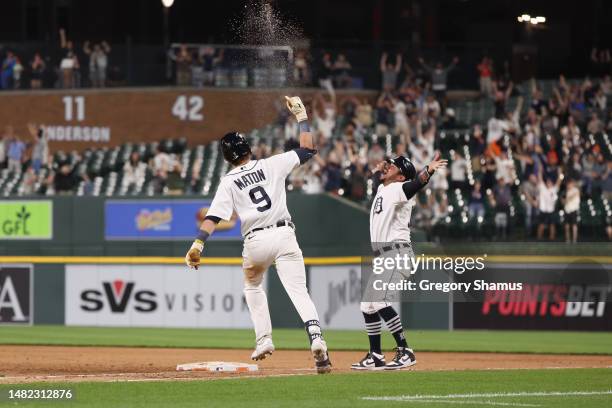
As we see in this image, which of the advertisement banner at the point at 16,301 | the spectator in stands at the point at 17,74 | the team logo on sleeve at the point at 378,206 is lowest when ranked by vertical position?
the advertisement banner at the point at 16,301

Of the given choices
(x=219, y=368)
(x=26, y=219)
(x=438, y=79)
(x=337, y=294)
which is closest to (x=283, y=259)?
(x=219, y=368)

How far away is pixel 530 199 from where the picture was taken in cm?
2459

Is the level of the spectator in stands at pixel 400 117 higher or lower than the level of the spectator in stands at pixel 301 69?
lower

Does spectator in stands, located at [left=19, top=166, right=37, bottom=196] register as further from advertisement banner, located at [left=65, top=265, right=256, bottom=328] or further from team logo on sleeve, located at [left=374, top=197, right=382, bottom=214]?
team logo on sleeve, located at [left=374, top=197, right=382, bottom=214]

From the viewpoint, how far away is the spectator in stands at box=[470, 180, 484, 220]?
81.2 ft

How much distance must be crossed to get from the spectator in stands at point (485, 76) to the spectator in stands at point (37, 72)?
35.8 ft

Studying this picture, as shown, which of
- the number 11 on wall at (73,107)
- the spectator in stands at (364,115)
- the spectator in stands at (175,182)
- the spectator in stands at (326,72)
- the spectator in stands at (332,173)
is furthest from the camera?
the number 11 on wall at (73,107)

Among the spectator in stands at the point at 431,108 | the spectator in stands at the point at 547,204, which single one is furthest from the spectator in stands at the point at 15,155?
the spectator in stands at the point at 547,204

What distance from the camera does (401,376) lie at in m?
12.8

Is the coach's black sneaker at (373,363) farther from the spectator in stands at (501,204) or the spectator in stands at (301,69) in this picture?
the spectator in stands at (301,69)

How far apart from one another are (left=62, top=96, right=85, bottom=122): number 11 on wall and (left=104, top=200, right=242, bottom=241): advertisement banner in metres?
8.37

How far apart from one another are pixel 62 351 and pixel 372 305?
6.41 meters

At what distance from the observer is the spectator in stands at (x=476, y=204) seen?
2475 centimetres

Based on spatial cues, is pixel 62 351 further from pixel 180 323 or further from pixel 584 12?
pixel 584 12
